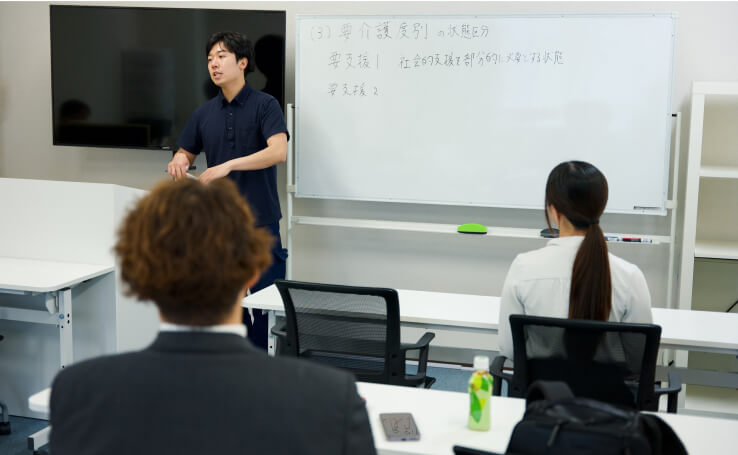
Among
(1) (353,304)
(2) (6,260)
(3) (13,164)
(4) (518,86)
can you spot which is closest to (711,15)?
(4) (518,86)

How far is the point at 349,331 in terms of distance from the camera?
7.72ft

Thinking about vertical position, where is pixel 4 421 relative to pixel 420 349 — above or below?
below

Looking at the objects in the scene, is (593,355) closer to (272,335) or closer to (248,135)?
(272,335)

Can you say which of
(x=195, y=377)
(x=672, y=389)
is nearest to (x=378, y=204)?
(x=672, y=389)

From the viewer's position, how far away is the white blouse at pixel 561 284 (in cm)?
197

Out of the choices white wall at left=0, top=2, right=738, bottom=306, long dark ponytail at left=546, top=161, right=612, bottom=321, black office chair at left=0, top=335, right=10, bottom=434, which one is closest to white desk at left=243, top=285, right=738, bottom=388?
long dark ponytail at left=546, top=161, right=612, bottom=321

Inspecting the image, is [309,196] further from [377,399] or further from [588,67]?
[377,399]

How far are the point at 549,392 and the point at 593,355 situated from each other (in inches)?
28.1

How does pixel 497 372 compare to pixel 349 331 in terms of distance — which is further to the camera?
pixel 349 331

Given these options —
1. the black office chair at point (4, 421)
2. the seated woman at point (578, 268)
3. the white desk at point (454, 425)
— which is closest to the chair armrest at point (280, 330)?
the white desk at point (454, 425)

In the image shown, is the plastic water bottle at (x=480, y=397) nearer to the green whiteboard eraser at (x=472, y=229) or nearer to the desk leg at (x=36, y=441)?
the desk leg at (x=36, y=441)

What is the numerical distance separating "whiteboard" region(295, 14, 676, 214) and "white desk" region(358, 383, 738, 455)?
91.8 inches

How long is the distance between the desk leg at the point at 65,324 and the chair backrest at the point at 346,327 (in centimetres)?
110

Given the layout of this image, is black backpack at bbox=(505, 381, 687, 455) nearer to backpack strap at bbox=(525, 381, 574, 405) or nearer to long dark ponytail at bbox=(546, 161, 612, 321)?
backpack strap at bbox=(525, 381, 574, 405)
